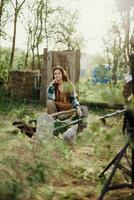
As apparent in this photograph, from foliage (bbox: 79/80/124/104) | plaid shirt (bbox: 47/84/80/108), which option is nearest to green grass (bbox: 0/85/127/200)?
foliage (bbox: 79/80/124/104)

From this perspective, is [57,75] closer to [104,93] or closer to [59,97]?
[59,97]

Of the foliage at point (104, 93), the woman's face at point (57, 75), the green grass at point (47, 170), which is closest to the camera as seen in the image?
the foliage at point (104, 93)

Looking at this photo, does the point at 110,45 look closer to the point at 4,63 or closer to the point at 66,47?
the point at 66,47

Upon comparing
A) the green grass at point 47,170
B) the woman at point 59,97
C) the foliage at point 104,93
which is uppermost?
the foliage at point 104,93

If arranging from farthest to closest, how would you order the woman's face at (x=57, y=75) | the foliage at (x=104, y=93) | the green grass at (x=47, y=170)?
the woman's face at (x=57, y=75)
the green grass at (x=47, y=170)
the foliage at (x=104, y=93)

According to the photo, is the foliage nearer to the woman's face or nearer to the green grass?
the green grass

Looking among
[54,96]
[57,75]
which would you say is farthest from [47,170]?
[54,96]

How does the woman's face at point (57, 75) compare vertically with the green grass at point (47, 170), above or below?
above

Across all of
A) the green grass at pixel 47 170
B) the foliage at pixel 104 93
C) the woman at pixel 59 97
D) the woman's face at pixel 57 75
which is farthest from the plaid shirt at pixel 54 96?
the foliage at pixel 104 93

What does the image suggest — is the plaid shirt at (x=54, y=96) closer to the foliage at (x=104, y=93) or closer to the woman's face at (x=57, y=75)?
the woman's face at (x=57, y=75)

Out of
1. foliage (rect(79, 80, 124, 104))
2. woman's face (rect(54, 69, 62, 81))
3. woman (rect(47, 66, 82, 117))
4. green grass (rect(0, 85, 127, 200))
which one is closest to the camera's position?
foliage (rect(79, 80, 124, 104))

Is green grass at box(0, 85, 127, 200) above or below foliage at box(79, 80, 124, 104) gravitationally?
below

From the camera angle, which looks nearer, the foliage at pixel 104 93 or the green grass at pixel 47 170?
the foliage at pixel 104 93

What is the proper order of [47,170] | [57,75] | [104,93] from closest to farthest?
[104,93]
[47,170]
[57,75]
